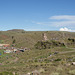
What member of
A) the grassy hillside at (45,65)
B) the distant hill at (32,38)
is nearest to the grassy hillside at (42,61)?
the grassy hillside at (45,65)

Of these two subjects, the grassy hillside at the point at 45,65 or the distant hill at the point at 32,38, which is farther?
the distant hill at the point at 32,38

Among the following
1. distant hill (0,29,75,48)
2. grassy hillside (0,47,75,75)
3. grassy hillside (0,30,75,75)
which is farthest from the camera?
distant hill (0,29,75,48)

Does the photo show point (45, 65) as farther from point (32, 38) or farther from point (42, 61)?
point (32, 38)

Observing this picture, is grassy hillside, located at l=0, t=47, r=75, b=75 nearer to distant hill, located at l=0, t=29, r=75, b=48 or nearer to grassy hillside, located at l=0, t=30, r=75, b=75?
grassy hillside, located at l=0, t=30, r=75, b=75

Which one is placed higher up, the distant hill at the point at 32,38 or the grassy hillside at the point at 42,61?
the distant hill at the point at 32,38

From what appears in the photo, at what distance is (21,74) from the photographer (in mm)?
11703

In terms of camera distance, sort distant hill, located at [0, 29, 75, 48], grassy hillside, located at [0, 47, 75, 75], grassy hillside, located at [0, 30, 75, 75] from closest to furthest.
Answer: grassy hillside, located at [0, 47, 75, 75], grassy hillside, located at [0, 30, 75, 75], distant hill, located at [0, 29, 75, 48]

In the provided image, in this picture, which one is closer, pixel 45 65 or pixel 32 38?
pixel 45 65

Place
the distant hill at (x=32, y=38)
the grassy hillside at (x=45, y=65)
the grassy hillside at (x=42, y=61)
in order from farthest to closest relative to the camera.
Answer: the distant hill at (x=32, y=38), the grassy hillside at (x=42, y=61), the grassy hillside at (x=45, y=65)

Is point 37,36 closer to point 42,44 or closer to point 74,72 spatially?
point 42,44

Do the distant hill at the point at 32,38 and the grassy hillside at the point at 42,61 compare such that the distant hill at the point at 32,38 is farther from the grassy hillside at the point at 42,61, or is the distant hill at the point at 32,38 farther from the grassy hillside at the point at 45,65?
the grassy hillside at the point at 45,65

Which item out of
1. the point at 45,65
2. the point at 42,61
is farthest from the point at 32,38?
the point at 45,65

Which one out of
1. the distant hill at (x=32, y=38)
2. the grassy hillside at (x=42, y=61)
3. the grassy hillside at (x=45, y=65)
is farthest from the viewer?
the distant hill at (x=32, y=38)

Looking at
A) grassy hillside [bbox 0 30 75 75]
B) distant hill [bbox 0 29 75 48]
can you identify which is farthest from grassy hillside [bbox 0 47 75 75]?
distant hill [bbox 0 29 75 48]
